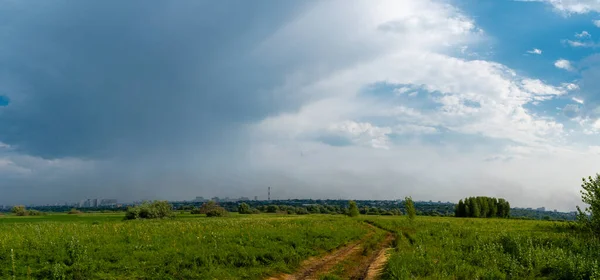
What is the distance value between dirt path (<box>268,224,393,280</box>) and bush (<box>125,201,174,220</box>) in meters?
64.8

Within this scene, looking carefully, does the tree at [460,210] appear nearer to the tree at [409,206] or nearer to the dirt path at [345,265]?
the tree at [409,206]

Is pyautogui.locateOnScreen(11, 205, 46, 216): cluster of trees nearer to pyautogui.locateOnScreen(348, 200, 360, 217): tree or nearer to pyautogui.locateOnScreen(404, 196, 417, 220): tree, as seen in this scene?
pyautogui.locateOnScreen(348, 200, 360, 217): tree

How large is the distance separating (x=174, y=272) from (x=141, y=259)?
9.89ft

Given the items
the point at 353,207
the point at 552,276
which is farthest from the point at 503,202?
the point at 552,276

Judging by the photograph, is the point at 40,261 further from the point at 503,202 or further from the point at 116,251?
the point at 503,202

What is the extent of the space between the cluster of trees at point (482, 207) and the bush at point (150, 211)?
103555mm

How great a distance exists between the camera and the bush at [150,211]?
7812 centimetres

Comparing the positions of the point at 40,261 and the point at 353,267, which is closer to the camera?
the point at 40,261

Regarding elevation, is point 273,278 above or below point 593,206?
below

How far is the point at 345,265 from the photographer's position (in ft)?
68.2

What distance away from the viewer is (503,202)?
5556 inches

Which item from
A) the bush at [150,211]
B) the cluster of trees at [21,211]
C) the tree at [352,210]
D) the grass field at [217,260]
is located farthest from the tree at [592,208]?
the cluster of trees at [21,211]

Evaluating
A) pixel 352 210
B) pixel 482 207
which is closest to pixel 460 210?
pixel 482 207

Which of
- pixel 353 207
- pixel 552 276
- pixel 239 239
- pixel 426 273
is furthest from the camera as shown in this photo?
pixel 353 207
